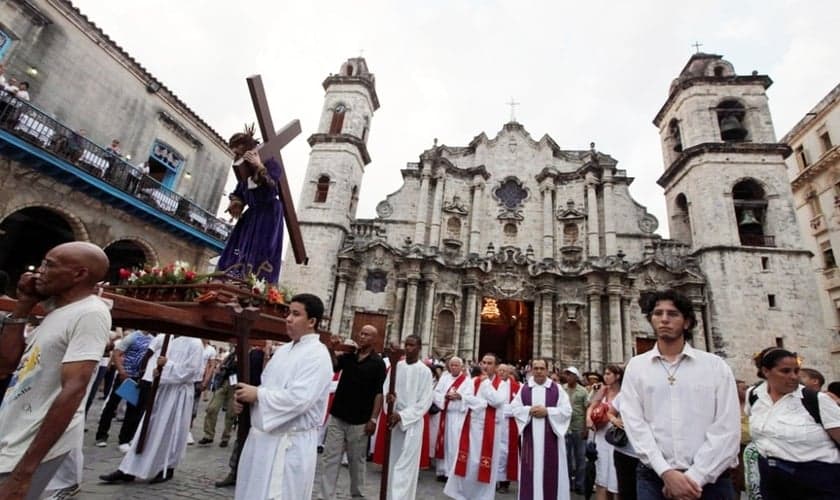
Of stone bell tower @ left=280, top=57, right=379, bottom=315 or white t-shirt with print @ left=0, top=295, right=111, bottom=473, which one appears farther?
stone bell tower @ left=280, top=57, right=379, bottom=315

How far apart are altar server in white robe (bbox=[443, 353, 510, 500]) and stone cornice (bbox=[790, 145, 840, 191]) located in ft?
85.7

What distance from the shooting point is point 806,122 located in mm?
23422

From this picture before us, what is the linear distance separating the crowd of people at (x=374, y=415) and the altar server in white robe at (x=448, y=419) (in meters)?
0.64

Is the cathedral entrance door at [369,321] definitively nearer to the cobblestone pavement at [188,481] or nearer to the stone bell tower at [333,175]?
the stone bell tower at [333,175]

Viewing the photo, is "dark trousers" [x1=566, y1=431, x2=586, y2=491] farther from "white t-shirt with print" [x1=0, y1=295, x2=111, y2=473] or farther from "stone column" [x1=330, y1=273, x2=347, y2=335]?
"stone column" [x1=330, y1=273, x2=347, y2=335]

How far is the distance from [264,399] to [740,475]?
6.91 metres

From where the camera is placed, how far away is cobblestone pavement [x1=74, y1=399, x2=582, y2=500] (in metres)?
4.29

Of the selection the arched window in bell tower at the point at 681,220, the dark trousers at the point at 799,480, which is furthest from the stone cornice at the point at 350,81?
the dark trousers at the point at 799,480

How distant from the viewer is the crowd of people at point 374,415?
2.01m

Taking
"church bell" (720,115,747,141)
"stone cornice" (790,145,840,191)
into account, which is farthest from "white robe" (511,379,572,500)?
"stone cornice" (790,145,840,191)

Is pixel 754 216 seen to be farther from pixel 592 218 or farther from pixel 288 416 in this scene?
pixel 288 416

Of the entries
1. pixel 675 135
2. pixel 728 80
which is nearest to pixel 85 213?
pixel 675 135

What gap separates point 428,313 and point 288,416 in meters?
14.7

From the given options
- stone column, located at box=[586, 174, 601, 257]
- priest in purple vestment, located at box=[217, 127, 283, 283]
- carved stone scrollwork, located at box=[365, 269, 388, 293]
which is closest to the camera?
priest in purple vestment, located at box=[217, 127, 283, 283]
